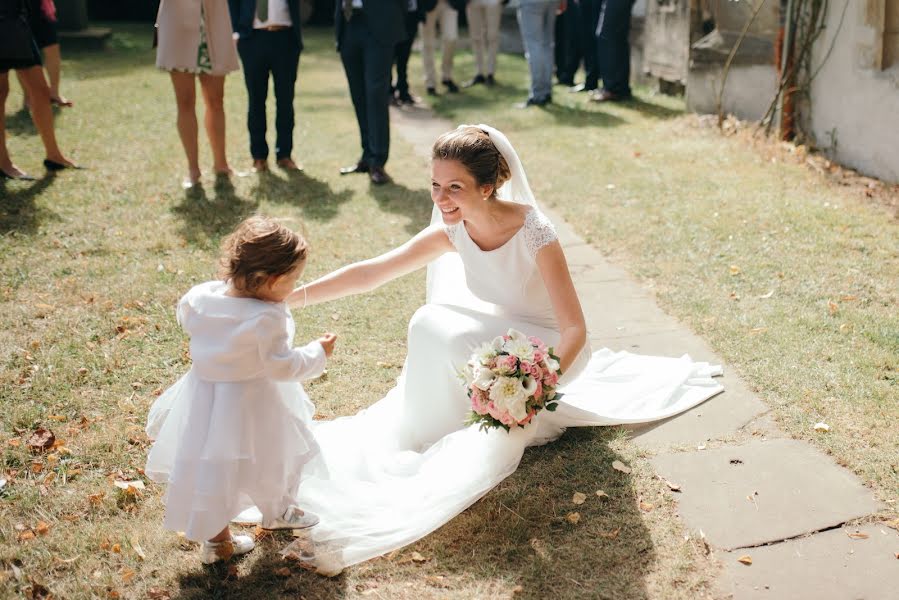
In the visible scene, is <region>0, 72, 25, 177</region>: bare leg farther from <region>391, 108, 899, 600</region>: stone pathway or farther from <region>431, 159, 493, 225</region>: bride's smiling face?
<region>391, 108, 899, 600</region>: stone pathway

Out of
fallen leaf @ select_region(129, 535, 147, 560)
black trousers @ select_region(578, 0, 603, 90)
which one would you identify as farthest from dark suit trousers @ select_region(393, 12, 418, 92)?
fallen leaf @ select_region(129, 535, 147, 560)

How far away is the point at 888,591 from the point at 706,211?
4.36 metres

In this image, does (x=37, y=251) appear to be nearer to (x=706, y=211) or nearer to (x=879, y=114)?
(x=706, y=211)

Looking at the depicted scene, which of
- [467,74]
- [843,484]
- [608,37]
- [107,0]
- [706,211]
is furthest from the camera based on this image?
[107,0]

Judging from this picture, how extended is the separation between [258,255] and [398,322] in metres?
2.30

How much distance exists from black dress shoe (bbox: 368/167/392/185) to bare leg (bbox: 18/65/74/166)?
9.60ft

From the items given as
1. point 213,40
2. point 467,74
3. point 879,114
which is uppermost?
point 213,40

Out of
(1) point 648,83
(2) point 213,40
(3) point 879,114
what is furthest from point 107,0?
(3) point 879,114

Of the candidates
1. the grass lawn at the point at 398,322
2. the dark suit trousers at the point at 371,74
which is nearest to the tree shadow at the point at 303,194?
the grass lawn at the point at 398,322

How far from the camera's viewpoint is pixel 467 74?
564 inches

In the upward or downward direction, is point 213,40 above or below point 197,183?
above

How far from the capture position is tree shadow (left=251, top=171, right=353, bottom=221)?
7095mm

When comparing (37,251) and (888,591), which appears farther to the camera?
(37,251)

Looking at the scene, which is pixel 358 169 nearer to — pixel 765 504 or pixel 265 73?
pixel 265 73
